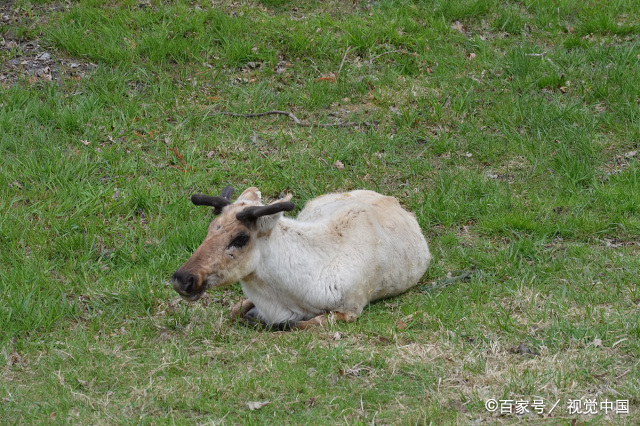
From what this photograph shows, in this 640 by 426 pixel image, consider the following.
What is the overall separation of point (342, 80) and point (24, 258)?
5632 millimetres

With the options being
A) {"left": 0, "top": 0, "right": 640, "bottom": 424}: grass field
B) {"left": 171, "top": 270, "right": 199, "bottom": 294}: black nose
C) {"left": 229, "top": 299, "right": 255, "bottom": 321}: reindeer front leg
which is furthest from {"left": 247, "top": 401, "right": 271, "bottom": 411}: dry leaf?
{"left": 229, "top": 299, "right": 255, "bottom": 321}: reindeer front leg

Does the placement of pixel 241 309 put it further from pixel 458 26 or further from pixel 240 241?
pixel 458 26

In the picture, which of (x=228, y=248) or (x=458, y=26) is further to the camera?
(x=458, y=26)

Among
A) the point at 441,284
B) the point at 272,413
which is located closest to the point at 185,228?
the point at 441,284

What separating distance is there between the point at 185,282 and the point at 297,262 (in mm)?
1175

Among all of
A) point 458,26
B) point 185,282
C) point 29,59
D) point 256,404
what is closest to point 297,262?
point 185,282

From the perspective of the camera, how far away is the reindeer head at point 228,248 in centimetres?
624

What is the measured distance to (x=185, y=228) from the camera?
27.5ft

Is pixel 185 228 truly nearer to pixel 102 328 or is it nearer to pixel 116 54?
pixel 102 328

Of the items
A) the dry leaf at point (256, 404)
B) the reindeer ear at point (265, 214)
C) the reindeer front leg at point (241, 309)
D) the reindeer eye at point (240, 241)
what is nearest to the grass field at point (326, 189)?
the dry leaf at point (256, 404)

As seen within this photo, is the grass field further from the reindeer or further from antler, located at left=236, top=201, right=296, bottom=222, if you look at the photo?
antler, located at left=236, top=201, right=296, bottom=222

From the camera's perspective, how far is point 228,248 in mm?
6535

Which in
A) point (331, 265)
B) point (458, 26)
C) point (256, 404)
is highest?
point (458, 26)

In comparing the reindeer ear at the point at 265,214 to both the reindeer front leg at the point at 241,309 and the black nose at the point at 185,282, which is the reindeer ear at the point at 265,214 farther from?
the reindeer front leg at the point at 241,309
